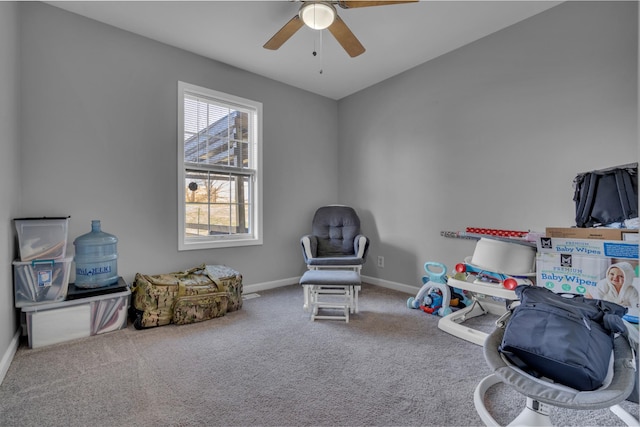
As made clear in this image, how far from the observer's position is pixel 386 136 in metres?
3.62

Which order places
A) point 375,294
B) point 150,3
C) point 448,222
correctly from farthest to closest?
point 375,294 < point 448,222 < point 150,3

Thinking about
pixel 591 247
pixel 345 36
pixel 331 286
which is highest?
pixel 345 36

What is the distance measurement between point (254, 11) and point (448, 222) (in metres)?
2.64

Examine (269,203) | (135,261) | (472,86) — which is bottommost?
(135,261)

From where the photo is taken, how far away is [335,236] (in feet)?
12.0

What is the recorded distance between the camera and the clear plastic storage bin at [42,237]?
2.02 meters

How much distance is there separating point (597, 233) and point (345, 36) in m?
2.06

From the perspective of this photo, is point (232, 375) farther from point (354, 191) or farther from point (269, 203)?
point (354, 191)

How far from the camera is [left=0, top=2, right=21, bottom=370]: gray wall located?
1738 mm

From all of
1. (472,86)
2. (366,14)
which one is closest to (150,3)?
(366,14)

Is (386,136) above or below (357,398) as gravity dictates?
above

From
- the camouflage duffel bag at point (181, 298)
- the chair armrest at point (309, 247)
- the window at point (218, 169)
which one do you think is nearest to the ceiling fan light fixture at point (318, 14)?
the window at point (218, 169)

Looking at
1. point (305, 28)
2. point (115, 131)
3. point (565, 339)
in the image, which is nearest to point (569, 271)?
point (565, 339)

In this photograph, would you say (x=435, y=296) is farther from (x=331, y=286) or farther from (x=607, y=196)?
(x=607, y=196)
